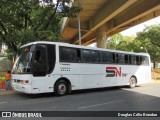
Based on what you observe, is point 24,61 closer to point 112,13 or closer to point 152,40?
point 112,13

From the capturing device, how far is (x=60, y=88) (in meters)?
15.4

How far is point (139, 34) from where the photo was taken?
190 feet

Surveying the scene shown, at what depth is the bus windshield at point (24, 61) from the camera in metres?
14.2

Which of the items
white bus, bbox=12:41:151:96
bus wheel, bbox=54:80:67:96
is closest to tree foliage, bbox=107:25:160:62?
white bus, bbox=12:41:151:96

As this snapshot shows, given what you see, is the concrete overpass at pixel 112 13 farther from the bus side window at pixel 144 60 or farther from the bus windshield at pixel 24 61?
the bus windshield at pixel 24 61

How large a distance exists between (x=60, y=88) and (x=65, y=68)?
48.1 inches

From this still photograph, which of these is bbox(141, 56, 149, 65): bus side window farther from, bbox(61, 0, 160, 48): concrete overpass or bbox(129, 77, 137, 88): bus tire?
bbox(61, 0, 160, 48): concrete overpass

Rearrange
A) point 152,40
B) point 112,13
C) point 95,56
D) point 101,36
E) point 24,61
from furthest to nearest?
point 152,40
point 101,36
point 112,13
point 95,56
point 24,61

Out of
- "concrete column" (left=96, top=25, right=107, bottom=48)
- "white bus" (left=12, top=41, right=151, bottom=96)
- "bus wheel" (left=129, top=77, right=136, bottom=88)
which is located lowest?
"bus wheel" (left=129, top=77, right=136, bottom=88)

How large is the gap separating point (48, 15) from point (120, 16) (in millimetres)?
9307

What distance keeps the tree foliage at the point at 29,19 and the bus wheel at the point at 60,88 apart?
481 cm

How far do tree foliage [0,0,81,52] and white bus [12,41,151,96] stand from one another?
3.66m

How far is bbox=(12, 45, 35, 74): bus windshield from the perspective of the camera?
14.2m

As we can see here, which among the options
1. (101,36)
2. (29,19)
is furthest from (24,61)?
(101,36)
